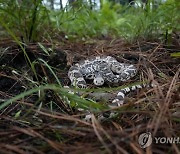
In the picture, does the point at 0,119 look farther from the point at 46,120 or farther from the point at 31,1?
the point at 31,1

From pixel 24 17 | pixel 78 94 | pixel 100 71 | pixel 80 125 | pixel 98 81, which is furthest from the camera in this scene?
pixel 100 71

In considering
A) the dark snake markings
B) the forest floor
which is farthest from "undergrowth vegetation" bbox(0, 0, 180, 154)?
the dark snake markings

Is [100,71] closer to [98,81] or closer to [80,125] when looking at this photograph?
[98,81]

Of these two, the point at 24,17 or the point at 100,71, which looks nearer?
the point at 24,17

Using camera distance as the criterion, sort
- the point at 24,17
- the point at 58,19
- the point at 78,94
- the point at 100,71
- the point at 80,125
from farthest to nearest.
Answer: the point at 58,19 → the point at 100,71 → the point at 24,17 → the point at 78,94 → the point at 80,125

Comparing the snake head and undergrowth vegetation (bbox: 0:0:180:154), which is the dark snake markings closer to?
the snake head

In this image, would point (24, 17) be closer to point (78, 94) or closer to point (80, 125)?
point (78, 94)

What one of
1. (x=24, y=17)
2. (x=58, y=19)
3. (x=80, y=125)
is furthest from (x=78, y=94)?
(x=58, y=19)

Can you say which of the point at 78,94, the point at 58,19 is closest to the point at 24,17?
the point at 58,19

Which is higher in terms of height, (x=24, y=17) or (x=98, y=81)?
(x=24, y=17)

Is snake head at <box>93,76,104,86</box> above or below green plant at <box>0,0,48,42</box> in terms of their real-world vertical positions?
below

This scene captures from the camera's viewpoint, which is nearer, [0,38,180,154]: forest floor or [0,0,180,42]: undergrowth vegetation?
[0,38,180,154]: forest floor
